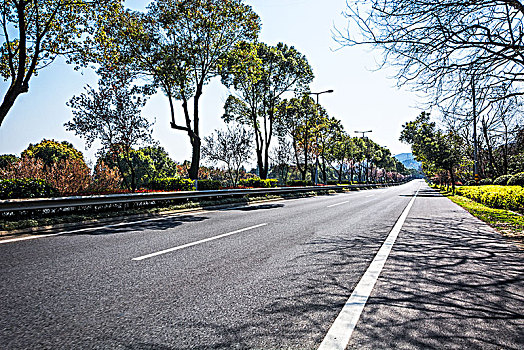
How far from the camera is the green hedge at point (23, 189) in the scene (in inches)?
356

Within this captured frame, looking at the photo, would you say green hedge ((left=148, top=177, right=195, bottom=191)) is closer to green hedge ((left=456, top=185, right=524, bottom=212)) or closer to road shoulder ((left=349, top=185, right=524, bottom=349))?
road shoulder ((left=349, top=185, right=524, bottom=349))

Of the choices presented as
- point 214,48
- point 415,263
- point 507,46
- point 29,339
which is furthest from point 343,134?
point 29,339

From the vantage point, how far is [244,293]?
3312 millimetres

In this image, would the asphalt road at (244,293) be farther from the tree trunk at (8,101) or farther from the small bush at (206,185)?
the small bush at (206,185)

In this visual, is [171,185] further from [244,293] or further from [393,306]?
[393,306]

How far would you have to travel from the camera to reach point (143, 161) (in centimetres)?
6625

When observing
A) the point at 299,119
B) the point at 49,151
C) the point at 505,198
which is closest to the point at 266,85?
the point at 299,119

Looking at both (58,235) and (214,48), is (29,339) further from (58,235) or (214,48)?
(214,48)

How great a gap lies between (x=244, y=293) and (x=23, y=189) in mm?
9342

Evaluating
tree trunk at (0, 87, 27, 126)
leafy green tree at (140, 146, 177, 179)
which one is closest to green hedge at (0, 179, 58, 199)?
tree trunk at (0, 87, 27, 126)

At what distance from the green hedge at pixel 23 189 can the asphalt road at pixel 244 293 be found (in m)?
4.29

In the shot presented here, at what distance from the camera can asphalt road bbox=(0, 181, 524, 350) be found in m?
2.38

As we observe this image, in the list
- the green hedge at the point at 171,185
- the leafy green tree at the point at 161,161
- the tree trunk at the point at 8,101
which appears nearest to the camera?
the tree trunk at the point at 8,101

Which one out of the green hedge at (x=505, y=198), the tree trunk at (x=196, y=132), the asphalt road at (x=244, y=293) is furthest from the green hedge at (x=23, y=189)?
the green hedge at (x=505, y=198)
